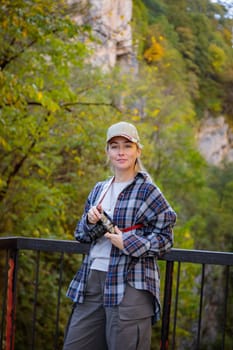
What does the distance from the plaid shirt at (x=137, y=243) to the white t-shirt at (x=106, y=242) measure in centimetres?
3

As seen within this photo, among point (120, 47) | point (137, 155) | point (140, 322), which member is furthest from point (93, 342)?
point (120, 47)

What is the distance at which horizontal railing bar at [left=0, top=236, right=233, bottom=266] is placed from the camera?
270cm

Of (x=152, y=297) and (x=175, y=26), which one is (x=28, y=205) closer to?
(x=152, y=297)

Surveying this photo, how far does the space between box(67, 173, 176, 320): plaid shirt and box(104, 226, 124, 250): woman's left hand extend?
0.02 m

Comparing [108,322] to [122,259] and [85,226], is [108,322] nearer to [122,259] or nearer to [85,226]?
[122,259]

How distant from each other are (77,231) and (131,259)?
0.34 meters

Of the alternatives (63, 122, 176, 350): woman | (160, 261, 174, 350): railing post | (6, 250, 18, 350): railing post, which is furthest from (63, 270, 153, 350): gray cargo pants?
(6, 250, 18, 350): railing post

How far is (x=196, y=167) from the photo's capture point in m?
22.4

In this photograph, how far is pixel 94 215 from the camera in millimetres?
2260

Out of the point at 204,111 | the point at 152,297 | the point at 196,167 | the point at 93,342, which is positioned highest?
the point at 204,111

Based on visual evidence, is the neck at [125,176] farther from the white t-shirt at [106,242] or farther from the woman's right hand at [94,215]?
the woman's right hand at [94,215]

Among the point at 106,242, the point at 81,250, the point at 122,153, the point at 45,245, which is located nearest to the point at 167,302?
the point at 81,250

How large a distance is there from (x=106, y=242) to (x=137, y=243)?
0.20 metres

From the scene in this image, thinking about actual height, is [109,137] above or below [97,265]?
above
